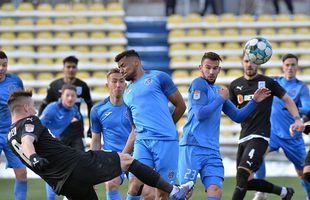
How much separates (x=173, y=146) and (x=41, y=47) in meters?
13.8

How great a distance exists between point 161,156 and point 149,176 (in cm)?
58

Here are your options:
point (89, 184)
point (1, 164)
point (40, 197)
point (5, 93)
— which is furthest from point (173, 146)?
point (1, 164)

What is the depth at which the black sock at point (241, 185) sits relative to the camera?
10430 mm

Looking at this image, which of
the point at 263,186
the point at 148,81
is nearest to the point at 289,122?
the point at 263,186

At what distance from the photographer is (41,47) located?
2211cm

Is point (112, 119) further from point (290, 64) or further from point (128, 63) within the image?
point (290, 64)

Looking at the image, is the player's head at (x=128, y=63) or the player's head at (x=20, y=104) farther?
the player's head at (x=128, y=63)

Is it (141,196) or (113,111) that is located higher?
(113,111)

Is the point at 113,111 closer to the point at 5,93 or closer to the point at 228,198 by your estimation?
the point at 5,93

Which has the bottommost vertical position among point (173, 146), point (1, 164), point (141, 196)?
point (1, 164)

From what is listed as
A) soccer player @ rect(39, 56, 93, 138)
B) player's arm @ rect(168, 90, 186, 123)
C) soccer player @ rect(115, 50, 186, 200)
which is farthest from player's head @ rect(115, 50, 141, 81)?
soccer player @ rect(39, 56, 93, 138)

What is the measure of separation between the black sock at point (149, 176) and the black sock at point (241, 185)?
230 centimetres

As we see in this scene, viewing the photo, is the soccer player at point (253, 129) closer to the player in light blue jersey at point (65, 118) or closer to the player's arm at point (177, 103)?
the player's arm at point (177, 103)

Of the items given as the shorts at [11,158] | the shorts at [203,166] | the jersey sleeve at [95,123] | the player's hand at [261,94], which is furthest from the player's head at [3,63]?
the player's hand at [261,94]
